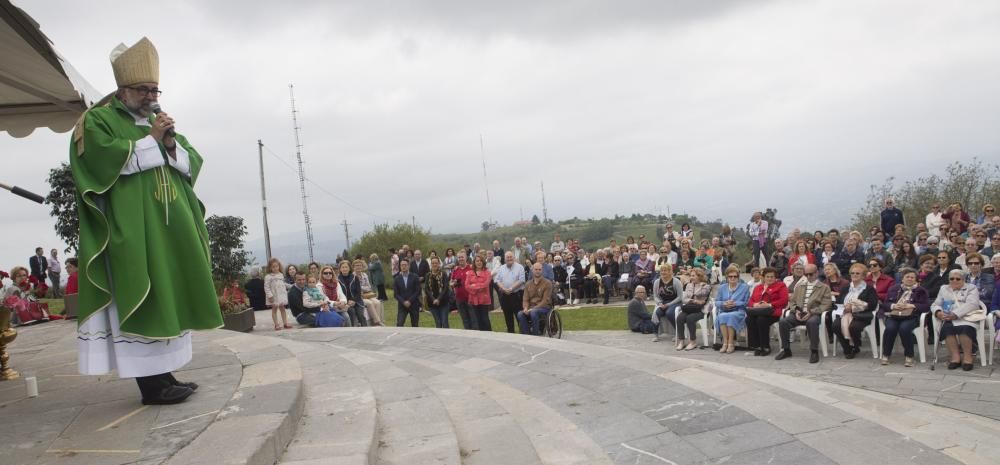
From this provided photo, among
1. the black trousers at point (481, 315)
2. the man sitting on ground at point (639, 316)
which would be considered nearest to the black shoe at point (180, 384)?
the black trousers at point (481, 315)

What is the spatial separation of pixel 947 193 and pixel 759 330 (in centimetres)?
1550

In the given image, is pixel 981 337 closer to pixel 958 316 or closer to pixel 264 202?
pixel 958 316

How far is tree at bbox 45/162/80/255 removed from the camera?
15734 mm

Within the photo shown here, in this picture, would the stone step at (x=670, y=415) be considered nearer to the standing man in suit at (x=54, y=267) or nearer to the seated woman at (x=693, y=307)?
the seated woman at (x=693, y=307)

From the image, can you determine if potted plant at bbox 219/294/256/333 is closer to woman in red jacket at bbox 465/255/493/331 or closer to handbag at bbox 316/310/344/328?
handbag at bbox 316/310/344/328

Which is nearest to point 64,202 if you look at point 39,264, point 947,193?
point 39,264

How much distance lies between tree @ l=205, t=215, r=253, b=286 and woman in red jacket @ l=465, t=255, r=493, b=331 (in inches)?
421

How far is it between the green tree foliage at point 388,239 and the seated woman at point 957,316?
34462mm

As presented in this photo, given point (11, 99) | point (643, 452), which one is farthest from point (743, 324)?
point (11, 99)

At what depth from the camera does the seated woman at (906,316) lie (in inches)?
294

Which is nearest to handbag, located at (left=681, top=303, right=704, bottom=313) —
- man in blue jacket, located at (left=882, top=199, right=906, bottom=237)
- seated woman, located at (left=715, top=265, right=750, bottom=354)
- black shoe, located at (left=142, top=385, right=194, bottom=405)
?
seated woman, located at (left=715, top=265, right=750, bottom=354)

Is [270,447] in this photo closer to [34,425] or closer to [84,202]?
[34,425]

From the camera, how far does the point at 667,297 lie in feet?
33.1

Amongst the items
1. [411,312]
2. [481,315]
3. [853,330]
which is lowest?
[853,330]
